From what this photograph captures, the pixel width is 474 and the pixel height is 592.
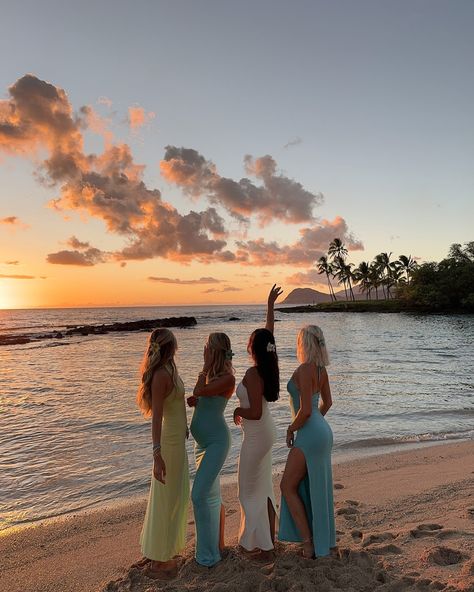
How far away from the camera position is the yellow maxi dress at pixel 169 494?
4168mm

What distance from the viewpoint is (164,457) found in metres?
4.22

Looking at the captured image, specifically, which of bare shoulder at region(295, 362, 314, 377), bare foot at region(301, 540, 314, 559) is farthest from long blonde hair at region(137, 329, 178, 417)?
bare foot at region(301, 540, 314, 559)

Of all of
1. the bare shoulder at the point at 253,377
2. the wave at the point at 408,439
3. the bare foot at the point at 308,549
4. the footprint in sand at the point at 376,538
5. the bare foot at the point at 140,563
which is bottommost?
the wave at the point at 408,439

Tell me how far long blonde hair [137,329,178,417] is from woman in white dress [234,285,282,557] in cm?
69

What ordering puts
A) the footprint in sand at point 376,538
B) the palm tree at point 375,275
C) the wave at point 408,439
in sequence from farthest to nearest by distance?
the palm tree at point 375,275 → the wave at point 408,439 → the footprint in sand at point 376,538

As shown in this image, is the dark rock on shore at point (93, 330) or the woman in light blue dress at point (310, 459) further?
the dark rock on shore at point (93, 330)

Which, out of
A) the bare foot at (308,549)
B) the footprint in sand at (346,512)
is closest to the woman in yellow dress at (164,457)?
the bare foot at (308,549)

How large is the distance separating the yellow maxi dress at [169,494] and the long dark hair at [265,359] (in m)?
0.75

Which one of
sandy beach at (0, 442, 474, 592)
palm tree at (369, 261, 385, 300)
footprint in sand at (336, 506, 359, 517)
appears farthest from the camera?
palm tree at (369, 261, 385, 300)

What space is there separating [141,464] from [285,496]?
459 centimetres

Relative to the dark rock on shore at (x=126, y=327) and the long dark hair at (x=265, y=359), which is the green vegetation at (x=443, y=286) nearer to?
the dark rock on shore at (x=126, y=327)

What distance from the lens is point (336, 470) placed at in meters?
7.43

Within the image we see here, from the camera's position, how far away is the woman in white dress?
4094 millimetres

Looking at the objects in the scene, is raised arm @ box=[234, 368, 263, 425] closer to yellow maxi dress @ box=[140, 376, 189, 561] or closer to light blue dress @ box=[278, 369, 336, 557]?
light blue dress @ box=[278, 369, 336, 557]
